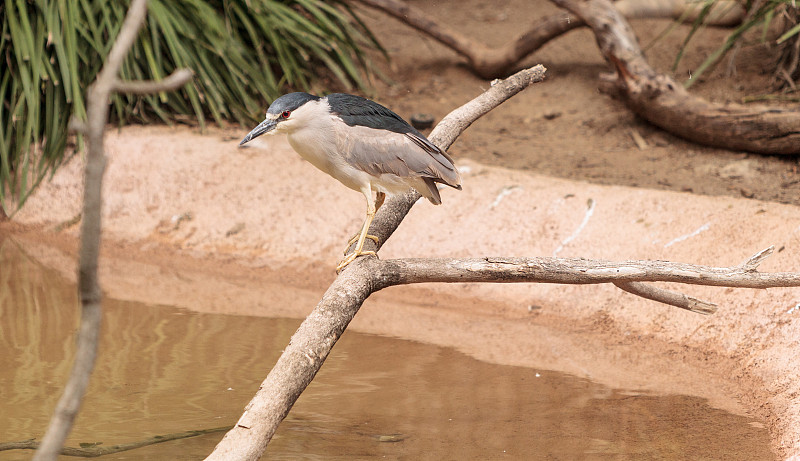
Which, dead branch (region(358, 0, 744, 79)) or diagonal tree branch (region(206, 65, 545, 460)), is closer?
diagonal tree branch (region(206, 65, 545, 460))

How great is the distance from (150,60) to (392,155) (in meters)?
2.75

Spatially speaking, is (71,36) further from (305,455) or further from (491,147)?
(305,455)

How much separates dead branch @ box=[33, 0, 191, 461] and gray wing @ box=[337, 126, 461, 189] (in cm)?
149

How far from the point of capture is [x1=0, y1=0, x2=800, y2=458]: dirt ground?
306 cm

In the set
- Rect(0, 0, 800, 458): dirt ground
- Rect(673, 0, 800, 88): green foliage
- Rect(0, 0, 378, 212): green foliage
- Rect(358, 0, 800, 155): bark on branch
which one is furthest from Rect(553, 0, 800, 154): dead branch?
Rect(0, 0, 378, 212): green foliage

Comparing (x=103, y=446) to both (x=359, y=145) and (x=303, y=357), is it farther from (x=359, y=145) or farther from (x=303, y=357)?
(x=359, y=145)

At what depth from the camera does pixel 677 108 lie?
486 cm

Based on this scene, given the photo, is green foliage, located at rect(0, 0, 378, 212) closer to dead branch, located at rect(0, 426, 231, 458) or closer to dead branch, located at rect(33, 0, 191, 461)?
dead branch, located at rect(0, 426, 231, 458)

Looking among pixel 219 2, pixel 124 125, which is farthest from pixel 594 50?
pixel 124 125

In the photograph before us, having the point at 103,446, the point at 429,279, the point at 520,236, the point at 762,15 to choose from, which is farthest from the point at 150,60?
the point at 762,15

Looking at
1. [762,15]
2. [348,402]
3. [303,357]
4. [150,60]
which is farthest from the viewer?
[762,15]

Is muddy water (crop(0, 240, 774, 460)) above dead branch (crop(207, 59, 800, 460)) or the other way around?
the other way around

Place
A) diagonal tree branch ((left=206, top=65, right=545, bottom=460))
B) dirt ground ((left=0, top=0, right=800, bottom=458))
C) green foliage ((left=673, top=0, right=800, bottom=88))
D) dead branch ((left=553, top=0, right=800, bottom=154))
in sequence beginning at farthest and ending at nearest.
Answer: green foliage ((left=673, top=0, right=800, bottom=88))
dead branch ((left=553, top=0, right=800, bottom=154))
dirt ground ((left=0, top=0, right=800, bottom=458))
diagonal tree branch ((left=206, top=65, right=545, bottom=460))

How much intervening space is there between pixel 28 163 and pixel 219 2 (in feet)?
5.26
